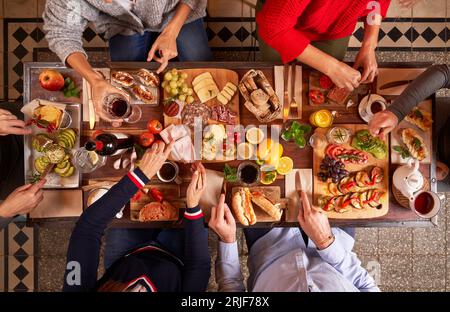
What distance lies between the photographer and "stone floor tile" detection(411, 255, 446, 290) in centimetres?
274

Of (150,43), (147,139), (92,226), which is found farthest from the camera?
(150,43)

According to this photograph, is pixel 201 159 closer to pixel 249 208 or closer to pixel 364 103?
pixel 249 208

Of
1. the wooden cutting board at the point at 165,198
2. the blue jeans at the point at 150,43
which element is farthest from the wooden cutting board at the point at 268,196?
the blue jeans at the point at 150,43

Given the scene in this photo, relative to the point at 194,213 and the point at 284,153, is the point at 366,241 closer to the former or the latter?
the point at 284,153

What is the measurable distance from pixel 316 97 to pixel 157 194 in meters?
0.90

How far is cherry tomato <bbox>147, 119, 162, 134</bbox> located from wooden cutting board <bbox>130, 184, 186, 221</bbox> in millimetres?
266

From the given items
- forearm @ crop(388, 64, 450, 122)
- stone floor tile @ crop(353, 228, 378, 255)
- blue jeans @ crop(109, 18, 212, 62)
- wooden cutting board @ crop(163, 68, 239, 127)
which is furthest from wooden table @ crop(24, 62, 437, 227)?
stone floor tile @ crop(353, 228, 378, 255)

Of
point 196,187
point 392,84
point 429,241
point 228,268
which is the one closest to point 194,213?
point 196,187

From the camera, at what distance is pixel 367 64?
1829mm

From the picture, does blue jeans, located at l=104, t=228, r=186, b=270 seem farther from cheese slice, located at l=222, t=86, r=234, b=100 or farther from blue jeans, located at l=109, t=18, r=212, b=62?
blue jeans, located at l=109, t=18, r=212, b=62

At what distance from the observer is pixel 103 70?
6.07 feet

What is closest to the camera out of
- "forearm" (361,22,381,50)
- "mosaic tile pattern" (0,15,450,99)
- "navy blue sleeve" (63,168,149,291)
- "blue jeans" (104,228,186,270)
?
"navy blue sleeve" (63,168,149,291)

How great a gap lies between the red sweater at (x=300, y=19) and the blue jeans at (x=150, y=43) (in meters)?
0.50
